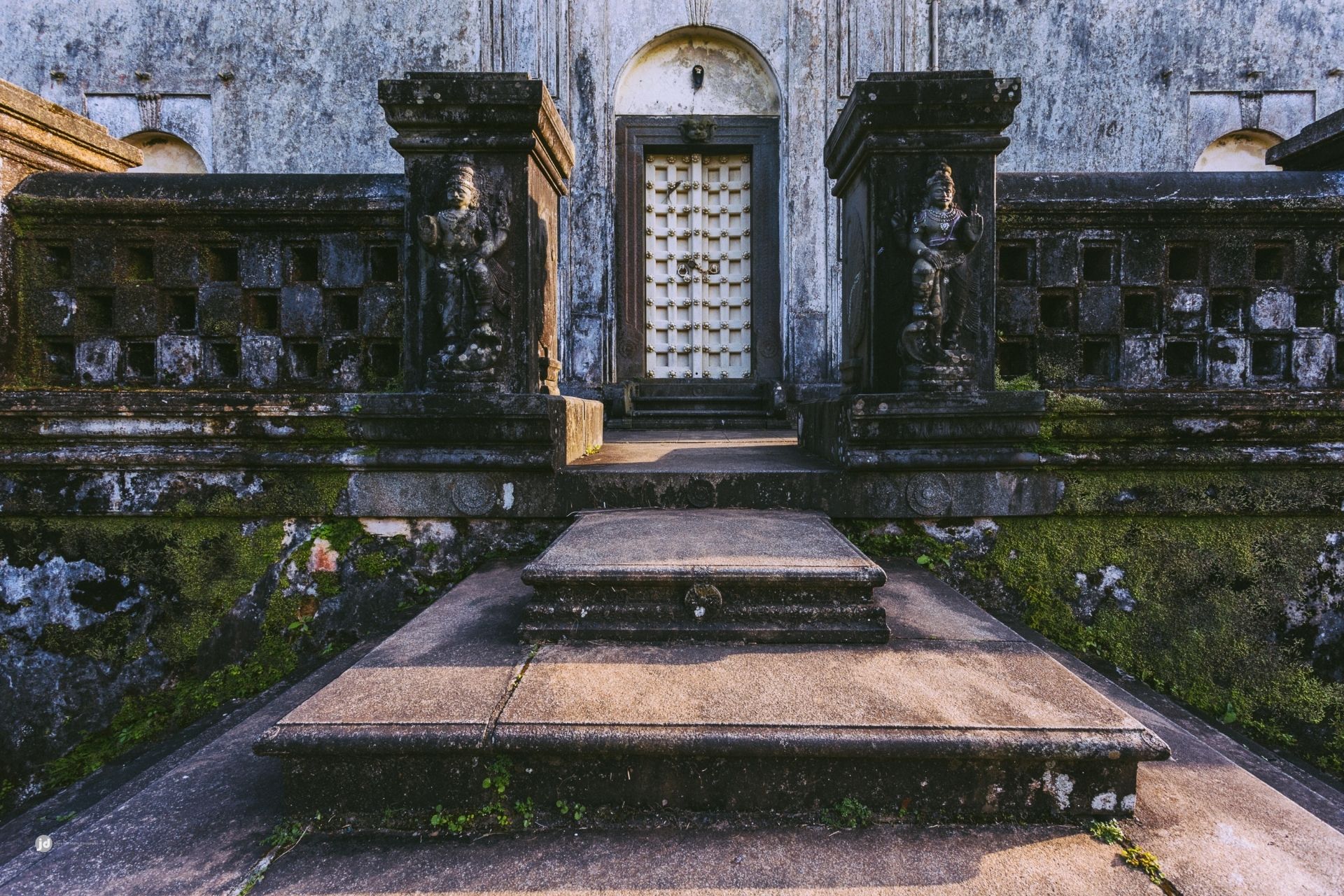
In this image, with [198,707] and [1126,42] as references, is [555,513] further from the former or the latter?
[1126,42]

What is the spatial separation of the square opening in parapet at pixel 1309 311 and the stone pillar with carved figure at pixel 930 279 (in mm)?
1503

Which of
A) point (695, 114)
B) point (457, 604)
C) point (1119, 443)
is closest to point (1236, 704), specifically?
point (1119, 443)

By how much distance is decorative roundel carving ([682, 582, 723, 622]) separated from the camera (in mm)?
2047

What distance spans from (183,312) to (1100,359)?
4.45m

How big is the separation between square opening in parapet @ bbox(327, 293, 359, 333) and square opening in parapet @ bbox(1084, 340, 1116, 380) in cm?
352

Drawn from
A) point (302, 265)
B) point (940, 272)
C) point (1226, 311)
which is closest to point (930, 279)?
point (940, 272)

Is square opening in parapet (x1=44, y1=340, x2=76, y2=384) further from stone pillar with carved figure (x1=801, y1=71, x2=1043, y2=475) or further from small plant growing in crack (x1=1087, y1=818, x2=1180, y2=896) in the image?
small plant growing in crack (x1=1087, y1=818, x2=1180, y2=896)

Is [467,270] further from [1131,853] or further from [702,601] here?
[1131,853]

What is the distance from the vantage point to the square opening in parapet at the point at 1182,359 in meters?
3.24

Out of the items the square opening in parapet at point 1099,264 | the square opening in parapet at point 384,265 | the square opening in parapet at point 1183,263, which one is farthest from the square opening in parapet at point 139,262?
the square opening in parapet at point 1183,263

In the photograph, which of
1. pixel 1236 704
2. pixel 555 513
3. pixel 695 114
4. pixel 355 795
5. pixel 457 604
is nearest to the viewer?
pixel 355 795

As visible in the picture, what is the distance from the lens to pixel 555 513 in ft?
9.67

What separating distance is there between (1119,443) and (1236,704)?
3.67ft

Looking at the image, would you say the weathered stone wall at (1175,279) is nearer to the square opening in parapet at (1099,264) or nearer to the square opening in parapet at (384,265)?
the square opening in parapet at (1099,264)
